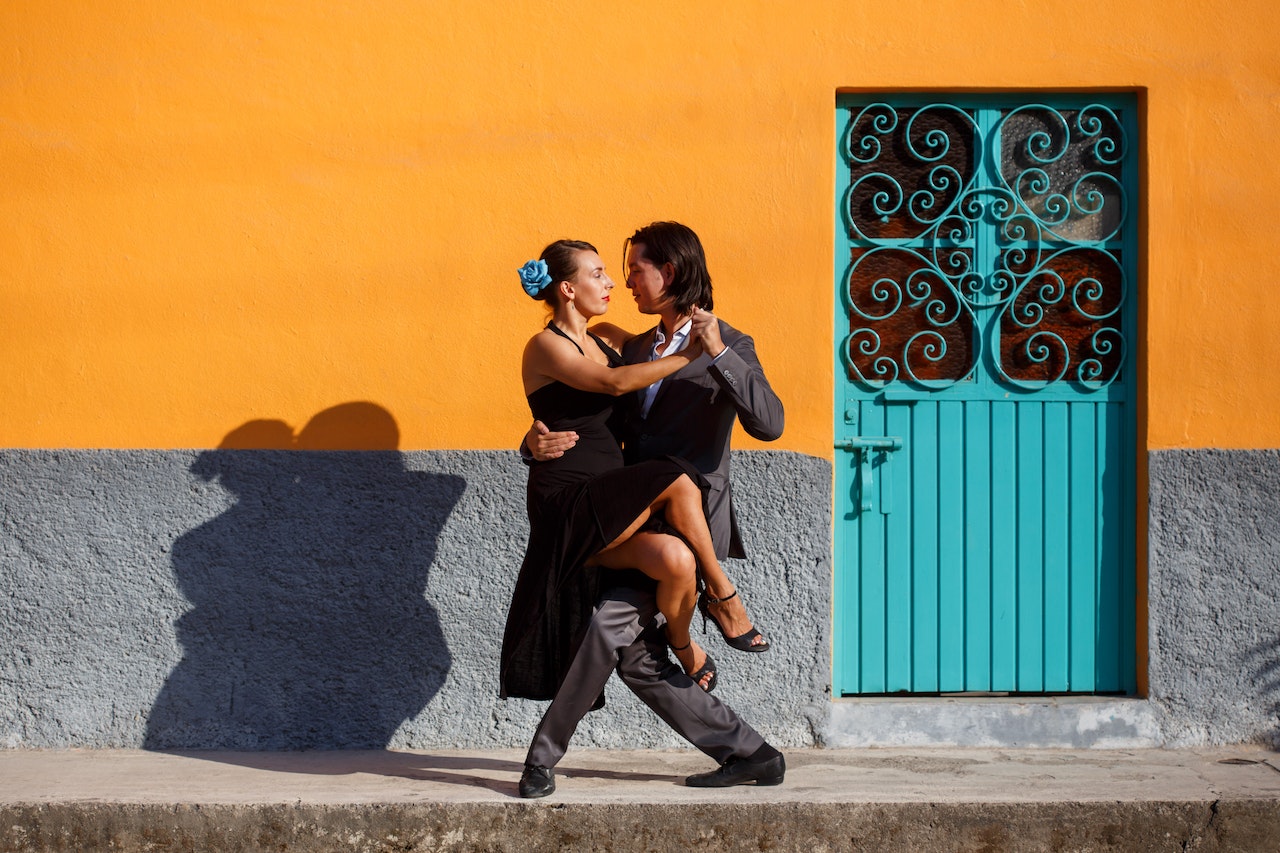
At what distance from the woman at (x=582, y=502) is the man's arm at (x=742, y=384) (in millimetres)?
80

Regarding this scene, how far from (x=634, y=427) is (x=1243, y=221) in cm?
255

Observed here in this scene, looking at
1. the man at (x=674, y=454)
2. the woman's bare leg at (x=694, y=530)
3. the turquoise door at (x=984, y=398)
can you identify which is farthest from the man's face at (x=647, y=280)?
the turquoise door at (x=984, y=398)

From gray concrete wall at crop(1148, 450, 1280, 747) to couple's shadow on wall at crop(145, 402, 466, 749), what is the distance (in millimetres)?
2727

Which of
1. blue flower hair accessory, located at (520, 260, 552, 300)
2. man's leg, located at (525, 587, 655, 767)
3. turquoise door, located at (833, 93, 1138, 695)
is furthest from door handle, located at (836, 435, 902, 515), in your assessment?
blue flower hair accessory, located at (520, 260, 552, 300)

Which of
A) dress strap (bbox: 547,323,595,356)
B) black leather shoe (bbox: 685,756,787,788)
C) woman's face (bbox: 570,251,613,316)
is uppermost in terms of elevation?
woman's face (bbox: 570,251,613,316)

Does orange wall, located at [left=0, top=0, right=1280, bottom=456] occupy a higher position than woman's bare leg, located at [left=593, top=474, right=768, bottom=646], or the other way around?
orange wall, located at [left=0, top=0, right=1280, bottom=456]

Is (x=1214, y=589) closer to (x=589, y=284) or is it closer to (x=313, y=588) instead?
(x=589, y=284)

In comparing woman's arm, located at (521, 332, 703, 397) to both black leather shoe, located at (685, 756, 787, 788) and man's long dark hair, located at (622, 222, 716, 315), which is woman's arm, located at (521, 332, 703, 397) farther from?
black leather shoe, located at (685, 756, 787, 788)

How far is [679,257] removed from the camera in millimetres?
3959

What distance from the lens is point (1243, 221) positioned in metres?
4.82

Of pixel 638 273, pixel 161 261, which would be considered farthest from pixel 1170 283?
pixel 161 261

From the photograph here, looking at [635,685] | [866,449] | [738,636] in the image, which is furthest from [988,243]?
[635,685]

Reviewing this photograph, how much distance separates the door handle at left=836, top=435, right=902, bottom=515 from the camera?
488 cm

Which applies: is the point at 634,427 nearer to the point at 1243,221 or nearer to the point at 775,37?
the point at 775,37
